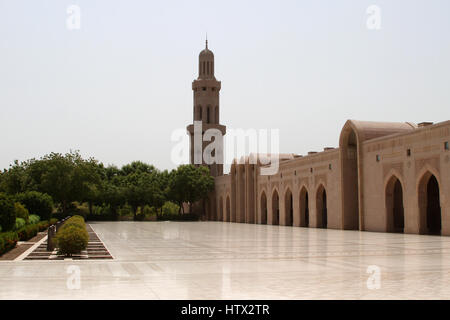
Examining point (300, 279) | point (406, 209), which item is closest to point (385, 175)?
point (406, 209)

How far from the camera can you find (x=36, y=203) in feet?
109

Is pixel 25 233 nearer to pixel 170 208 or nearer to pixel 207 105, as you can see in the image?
pixel 207 105

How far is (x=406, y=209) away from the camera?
86.6 feet

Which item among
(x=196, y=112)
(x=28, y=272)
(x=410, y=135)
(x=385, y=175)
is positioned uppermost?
(x=196, y=112)

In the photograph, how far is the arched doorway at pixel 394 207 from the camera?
28.1 m

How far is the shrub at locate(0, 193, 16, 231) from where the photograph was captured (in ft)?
64.4

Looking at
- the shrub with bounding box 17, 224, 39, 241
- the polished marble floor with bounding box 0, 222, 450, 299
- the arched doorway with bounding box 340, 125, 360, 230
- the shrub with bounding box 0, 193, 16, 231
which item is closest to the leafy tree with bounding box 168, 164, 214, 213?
the arched doorway with bounding box 340, 125, 360, 230

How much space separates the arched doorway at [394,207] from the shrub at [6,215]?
1868cm

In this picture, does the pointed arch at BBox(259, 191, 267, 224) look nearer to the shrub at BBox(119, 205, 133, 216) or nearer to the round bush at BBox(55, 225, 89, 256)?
the shrub at BBox(119, 205, 133, 216)

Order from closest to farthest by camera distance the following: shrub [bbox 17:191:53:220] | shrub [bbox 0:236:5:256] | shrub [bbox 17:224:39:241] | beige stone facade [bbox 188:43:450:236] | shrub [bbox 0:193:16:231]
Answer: shrub [bbox 0:236:5:256], shrub [bbox 0:193:16:231], shrub [bbox 17:224:39:241], beige stone facade [bbox 188:43:450:236], shrub [bbox 17:191:53:220]
